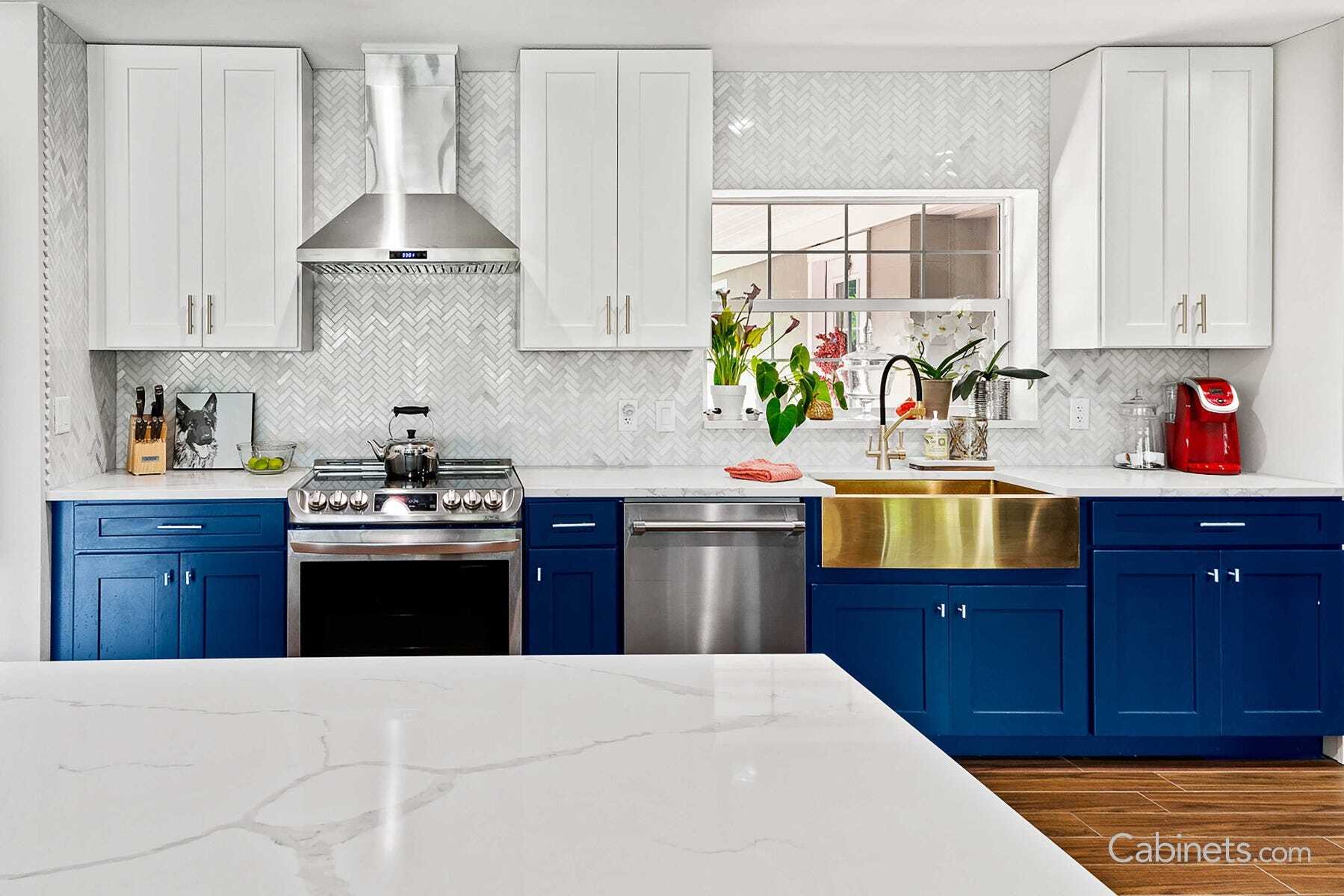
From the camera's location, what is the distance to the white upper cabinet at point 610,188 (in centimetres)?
355

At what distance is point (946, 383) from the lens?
3.93m

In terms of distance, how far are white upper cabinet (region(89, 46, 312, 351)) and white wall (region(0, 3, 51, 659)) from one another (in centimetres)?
30

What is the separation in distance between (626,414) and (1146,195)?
2.07 metres

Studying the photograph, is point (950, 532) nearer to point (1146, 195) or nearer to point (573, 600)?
point (573, 600)

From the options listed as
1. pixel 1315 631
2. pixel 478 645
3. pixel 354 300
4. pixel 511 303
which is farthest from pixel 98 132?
pixel 1315 631

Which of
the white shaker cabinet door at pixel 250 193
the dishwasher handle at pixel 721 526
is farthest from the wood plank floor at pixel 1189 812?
the white shaker cabinet door at pixel 250 193

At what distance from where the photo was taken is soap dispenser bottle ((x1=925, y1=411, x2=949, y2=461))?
12.5ft

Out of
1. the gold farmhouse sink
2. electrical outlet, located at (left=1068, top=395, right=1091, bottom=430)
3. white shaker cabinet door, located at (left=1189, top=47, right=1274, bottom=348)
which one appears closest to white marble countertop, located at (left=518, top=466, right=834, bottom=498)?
the gold farmhouse sink

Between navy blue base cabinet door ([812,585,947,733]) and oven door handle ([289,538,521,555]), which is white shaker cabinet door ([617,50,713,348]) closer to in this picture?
oven door handle ([289,538,521,555])

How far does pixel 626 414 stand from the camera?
3.93 meters

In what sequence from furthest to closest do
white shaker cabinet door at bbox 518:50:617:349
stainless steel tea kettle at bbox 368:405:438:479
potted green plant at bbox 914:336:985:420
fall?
1. potted green plant at bbox 914:336:985:420
2. white shaker cabinet door at bbox 518:50:617:349
3. stainless steel tea kettle at bbox 368:405:438:479

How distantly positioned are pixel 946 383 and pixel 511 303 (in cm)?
174

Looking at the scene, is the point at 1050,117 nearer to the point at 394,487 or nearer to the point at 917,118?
the point at 917,118

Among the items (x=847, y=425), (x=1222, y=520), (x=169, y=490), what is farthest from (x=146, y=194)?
(x=1222, y=520)
